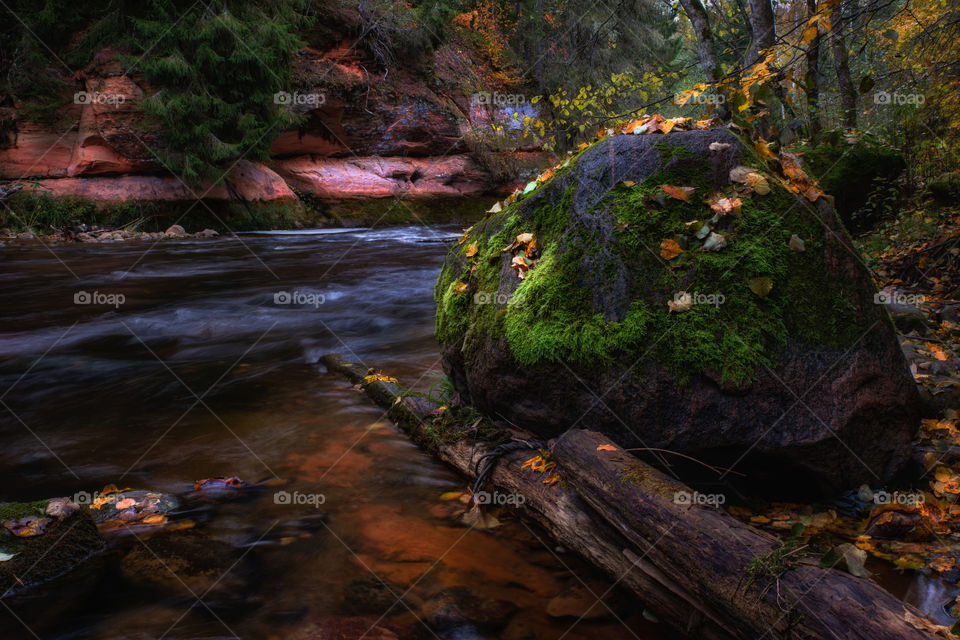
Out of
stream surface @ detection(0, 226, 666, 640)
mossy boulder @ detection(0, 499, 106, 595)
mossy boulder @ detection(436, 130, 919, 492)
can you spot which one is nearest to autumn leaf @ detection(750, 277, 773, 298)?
mossy boulder @ detection(436, 130, 919, 492)

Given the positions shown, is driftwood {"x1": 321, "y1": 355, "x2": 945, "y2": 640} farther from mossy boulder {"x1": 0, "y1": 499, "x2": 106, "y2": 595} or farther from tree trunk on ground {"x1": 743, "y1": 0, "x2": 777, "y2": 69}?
tree trunk on ground {"x1": 743, "y1": 0, "x2": 777, "y2": 69}

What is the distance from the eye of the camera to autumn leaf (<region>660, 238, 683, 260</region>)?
2812mm

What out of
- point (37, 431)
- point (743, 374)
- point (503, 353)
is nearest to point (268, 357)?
point (37, 431)

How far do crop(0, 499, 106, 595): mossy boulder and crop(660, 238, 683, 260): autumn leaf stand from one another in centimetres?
295

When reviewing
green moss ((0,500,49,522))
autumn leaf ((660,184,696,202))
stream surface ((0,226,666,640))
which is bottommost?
stream surface ((0,226,666,640))

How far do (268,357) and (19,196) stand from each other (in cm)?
1178

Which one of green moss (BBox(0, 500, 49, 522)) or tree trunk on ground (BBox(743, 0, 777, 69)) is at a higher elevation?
tree trunk on ground (BBox(743, 0, 777, 69))

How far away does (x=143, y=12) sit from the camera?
1490 cm

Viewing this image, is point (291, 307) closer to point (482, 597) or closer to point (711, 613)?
point (482, 597)

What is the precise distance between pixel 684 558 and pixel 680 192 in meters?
1.82

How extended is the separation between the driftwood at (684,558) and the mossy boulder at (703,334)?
1.09 ft

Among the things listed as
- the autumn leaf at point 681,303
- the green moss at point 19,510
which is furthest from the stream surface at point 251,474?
the autumn leaf at point 681,303

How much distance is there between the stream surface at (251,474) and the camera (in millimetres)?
2160

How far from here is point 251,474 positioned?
327cm
